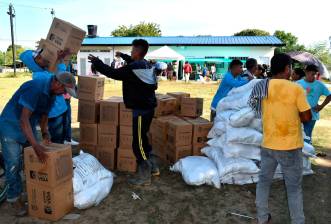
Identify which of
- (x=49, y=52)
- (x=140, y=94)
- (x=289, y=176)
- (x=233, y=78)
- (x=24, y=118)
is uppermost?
(x=49, y=52)

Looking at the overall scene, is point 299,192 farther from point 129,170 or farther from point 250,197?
point 129,170

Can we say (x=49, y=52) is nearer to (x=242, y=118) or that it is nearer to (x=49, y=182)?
(x=49, y=182)

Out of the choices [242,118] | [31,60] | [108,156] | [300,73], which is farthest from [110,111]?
[300,73]

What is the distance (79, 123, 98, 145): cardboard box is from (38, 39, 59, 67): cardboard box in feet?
3.82

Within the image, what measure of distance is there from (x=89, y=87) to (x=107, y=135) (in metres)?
0.75

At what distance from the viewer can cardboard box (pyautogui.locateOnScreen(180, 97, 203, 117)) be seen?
5707 mm

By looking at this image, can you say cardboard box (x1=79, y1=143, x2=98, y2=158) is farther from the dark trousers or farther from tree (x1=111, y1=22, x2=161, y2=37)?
tree (x1=111, y1=22, x2=161, y2=37)

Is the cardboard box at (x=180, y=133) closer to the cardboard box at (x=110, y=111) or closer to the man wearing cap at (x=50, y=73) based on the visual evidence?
the cardboard box at (x=110, y=111)

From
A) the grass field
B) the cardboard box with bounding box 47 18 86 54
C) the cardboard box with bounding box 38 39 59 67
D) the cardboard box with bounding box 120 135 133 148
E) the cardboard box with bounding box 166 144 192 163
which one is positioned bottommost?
the grass field

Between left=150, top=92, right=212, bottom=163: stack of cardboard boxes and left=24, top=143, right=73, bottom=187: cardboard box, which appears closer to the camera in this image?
left=24, top=143, right=73, bottom=187: cardboard box

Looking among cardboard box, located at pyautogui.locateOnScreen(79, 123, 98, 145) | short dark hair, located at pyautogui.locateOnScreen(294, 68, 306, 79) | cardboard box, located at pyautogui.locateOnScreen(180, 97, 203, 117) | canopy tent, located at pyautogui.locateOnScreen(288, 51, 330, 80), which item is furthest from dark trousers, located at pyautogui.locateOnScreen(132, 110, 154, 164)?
short dark hair, located at pyautogui.locateOnScreen(294, 68, 306, 79)

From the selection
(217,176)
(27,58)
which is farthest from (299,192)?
(27,58)

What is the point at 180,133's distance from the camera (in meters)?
5.15

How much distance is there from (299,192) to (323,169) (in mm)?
2572
